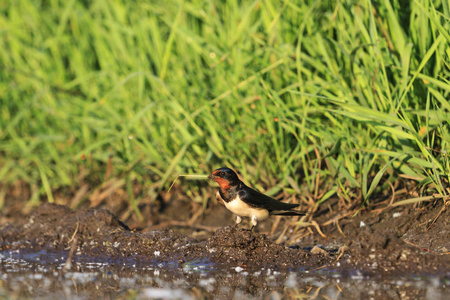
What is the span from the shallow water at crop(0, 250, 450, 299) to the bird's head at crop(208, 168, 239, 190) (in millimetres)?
517

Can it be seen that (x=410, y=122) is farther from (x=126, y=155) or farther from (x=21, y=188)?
(x=21, y=188)

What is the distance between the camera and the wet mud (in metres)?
2.80

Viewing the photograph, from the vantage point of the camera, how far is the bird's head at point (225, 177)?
11.9 ft

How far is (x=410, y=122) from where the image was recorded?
3.38 meters

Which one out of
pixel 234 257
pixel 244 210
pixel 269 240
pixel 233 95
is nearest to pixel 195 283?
pixel 234 257

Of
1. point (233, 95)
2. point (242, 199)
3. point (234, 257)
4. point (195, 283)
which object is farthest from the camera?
point (233, 95)

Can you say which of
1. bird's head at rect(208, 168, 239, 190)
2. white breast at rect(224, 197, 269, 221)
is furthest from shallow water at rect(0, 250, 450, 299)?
bird's head at rect(208, 168, 239, 190)

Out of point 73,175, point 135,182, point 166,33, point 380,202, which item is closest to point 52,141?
point 73,175

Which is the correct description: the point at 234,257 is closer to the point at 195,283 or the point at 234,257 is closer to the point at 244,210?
the point at 244,210

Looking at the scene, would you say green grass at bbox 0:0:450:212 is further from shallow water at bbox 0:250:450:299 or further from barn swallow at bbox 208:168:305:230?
shallow water at bbox 0:250:450:299

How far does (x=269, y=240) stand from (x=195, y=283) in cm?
64

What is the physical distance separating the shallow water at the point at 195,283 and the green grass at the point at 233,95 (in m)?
0.87

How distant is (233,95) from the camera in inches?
167

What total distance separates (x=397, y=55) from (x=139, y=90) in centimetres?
205
